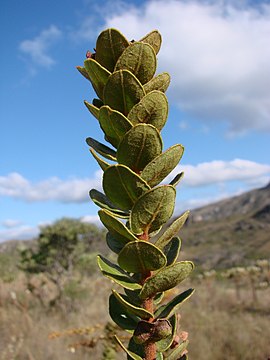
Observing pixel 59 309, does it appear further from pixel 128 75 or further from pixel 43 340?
pixel 128 75

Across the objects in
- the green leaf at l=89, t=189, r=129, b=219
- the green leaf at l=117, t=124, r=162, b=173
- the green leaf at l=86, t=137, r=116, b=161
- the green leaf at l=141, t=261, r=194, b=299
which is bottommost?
the green leaf at l=141, t=261, r=194, b=299

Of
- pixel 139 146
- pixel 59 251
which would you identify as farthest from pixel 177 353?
pixel 59 251

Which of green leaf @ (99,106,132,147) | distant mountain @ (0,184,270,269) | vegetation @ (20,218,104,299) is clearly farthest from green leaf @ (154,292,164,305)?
distant mountain @ (0,184,270,269)

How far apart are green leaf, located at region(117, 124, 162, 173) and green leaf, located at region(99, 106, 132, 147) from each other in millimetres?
46

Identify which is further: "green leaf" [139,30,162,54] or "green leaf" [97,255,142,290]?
"green leaf" [139,30,162,54]

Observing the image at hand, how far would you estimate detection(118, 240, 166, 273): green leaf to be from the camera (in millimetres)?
679

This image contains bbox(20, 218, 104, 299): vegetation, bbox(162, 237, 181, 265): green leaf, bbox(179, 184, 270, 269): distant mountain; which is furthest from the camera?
bbox(179, 184, 270, 269): distant mountain

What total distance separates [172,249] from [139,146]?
0.71 feet

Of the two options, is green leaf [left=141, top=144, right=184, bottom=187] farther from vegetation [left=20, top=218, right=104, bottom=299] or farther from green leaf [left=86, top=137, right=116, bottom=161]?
vegetation [left=20, top=218, right=104, bottom=299]

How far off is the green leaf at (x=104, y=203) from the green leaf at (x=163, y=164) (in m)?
0.09

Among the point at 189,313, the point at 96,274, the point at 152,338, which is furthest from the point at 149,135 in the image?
the point at 96,274

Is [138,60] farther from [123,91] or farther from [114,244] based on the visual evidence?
[114,244]

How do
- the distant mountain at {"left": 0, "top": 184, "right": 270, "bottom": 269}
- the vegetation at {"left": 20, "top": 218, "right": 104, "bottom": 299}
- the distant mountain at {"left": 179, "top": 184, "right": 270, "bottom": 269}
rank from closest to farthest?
the vegetation at {"left": 20, "top": 218, "right": 104, "bottom": 299}
the distant mountain at {"left": 0, "top": 184, "right": 270, "bottom": 269}
the distant mountain at {"left": 179, "top": 184, "right": 270, "bottom": 269}

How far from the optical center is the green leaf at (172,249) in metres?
0.79
